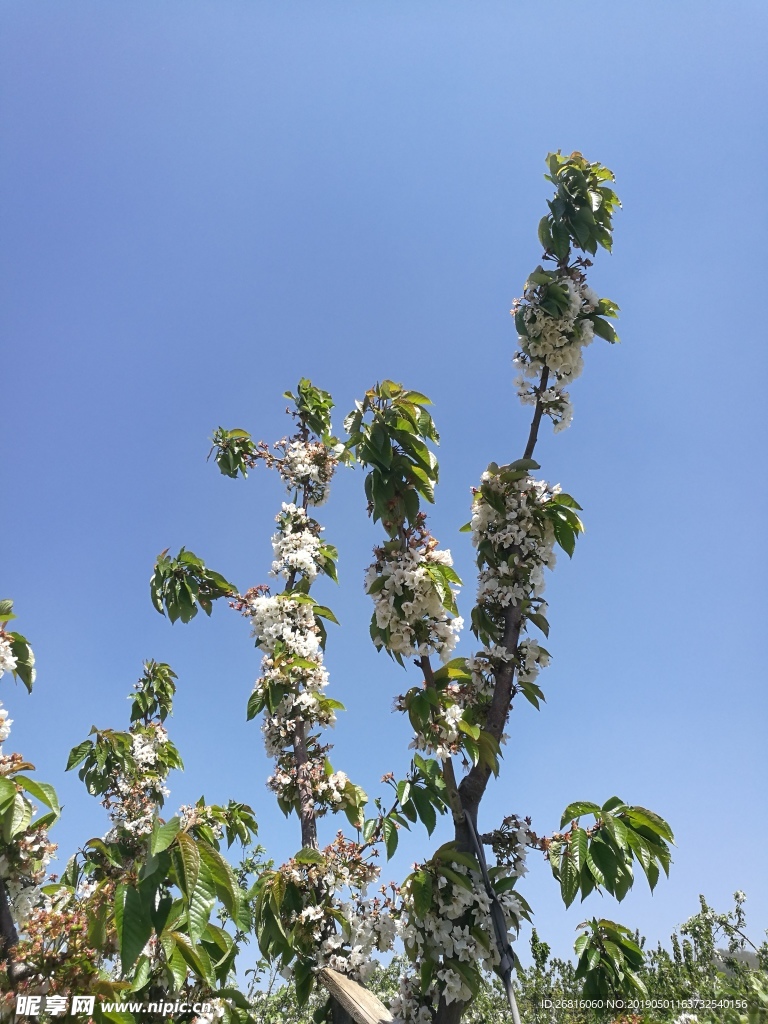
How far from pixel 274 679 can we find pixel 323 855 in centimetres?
155

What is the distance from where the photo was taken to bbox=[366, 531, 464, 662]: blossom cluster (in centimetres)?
363

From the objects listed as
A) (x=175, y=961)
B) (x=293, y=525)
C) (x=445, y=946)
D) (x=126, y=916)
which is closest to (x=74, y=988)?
(x=175, y=961)

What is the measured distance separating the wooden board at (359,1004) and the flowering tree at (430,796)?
0.34 ft

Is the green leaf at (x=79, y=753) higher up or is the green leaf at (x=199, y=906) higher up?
the green leaf at (x=79, y=753)

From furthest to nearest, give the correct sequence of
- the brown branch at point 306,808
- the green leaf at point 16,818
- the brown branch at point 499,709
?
the brown branch at point 306,808
the brown branch at point 499,709
the green leaf at point 16,818

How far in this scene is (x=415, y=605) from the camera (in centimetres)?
366

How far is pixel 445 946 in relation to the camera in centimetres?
319

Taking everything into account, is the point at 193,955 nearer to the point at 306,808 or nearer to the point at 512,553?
the point at 306,808

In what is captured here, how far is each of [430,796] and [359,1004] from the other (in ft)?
3.68

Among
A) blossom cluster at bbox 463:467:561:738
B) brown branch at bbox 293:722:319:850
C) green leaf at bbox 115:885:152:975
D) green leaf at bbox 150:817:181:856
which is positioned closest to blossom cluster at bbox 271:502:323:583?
brown branch at bbox 293:722:319:850

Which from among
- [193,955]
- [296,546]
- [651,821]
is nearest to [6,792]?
[193,955]

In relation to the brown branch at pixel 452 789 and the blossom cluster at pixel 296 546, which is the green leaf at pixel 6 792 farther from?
the blossom cluster at pixel 296 546

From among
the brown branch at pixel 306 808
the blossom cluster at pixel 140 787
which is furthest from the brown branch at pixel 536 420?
the blossom cluster at pixel 140 787

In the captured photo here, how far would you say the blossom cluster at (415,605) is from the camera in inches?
143
